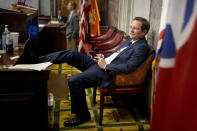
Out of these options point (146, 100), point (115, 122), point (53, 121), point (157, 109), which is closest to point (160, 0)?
point (146, 100)

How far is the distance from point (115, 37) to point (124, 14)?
441mm

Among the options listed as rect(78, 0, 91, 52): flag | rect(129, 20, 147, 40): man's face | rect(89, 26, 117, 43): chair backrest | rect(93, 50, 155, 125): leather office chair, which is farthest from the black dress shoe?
rect(89, 26, 117, 43): chair backrest

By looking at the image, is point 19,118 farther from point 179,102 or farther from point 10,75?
point 179,102

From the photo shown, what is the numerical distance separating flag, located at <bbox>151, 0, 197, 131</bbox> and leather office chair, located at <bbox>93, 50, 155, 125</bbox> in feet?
4.11

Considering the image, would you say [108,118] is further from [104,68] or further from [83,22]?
[83,22]

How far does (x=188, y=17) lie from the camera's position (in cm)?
99

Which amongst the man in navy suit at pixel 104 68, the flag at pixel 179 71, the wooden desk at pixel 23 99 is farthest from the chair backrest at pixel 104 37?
the flag at pixel 179 71

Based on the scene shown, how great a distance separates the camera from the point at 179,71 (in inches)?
40.8

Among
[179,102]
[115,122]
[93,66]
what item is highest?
[179,102]

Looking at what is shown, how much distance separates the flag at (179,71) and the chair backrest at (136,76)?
1255 millimetres

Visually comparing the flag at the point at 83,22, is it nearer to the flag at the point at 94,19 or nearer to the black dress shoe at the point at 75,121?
the flag at the point at 94,19

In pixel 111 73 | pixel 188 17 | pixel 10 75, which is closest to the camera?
pixel 188 17

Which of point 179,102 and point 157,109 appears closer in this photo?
point 179,102

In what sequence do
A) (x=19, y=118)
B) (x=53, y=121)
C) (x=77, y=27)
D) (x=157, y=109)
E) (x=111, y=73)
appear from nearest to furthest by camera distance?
(x=157, y=109) < (x=19, y=118) < (x=111, y=73) < (x=53, y=121) < (x=77, y=27)
